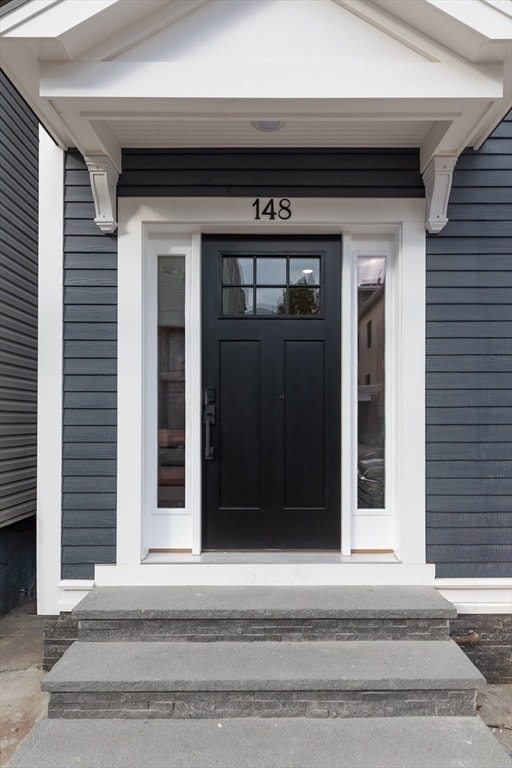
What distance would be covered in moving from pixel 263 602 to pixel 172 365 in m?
1.33

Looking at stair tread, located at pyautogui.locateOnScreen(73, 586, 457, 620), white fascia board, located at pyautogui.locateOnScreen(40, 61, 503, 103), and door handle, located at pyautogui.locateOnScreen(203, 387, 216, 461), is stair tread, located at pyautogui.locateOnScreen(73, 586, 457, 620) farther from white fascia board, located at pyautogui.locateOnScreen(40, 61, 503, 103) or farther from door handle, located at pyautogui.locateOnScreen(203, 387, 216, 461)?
white fascia board, located at pyautogui.locateOnScreen(40, 61, 503, 103)

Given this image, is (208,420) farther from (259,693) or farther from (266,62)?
(266,62)

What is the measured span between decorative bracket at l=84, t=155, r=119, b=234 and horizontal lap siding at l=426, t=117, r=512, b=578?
1693 millimetres

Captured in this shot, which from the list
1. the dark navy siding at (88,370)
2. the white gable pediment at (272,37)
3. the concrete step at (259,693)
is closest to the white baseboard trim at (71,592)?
the dark navy siding at (88,370)

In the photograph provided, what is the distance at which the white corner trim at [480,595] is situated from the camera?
2619mm

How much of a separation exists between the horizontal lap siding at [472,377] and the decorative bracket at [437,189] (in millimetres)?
86

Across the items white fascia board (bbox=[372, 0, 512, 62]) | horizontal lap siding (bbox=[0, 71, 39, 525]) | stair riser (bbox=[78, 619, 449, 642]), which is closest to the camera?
white fascia board (bbox=[372, 0, 512, 62])

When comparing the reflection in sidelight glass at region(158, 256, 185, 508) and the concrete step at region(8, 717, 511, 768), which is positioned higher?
the reflection in sidelight glass at region(158, 256, 185, 508)

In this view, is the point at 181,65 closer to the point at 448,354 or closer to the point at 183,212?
the point at 183,212

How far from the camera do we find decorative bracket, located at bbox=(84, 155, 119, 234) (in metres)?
2.44

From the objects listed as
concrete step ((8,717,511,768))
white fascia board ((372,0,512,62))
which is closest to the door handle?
concrete step ((8,717,511,768))

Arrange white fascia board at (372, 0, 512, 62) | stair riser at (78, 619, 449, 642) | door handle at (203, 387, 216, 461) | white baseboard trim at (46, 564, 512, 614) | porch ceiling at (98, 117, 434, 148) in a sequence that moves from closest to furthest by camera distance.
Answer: white fascia board at (372, 0, 512, 62), stair riser at (78, 619, 449, 642), porch ceiling at (98, 117, 434, 148), white baseboard trim at (46, 564, 512, 614), door handle at (203, 387, 216, 461)

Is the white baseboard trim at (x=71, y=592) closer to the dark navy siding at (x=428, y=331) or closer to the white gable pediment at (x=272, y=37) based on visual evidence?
the dark navy siding at (x=428, y=331)

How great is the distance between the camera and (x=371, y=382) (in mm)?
2803
